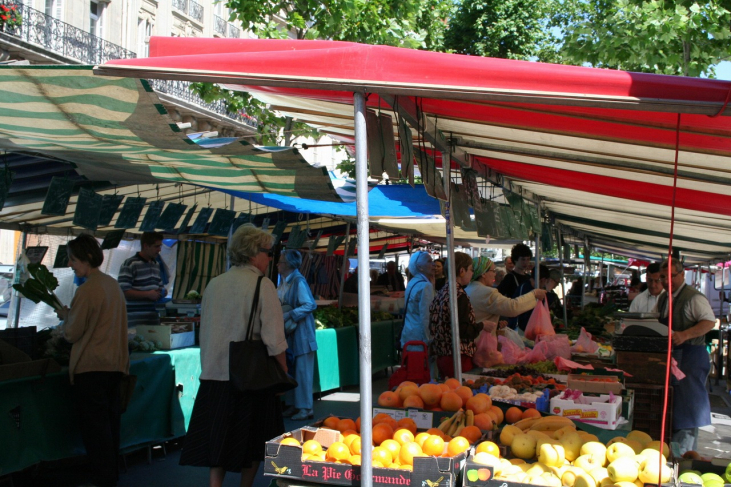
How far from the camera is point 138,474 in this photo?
5.68 metres

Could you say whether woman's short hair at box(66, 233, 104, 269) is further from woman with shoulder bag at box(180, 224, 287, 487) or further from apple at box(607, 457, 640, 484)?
apple at box(607, 457, 640, 484)

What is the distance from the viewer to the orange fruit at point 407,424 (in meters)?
3.27

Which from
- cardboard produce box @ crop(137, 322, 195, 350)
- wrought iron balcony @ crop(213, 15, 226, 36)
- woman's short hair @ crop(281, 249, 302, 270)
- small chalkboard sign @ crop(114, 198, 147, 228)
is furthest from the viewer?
wrought iron balcony @ crop(213, 15, 226, 36)

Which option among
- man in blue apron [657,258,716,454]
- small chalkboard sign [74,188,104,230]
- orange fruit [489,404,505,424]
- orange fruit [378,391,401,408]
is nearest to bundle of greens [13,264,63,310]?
small chalkboard sign [74,188,104,230]

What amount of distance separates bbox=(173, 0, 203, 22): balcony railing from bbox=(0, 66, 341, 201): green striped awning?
858 inches

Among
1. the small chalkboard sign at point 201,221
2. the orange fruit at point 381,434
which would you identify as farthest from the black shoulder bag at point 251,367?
the small chalkboard sign at point 201,221

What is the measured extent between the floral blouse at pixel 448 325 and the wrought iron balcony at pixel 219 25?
83.7 feet

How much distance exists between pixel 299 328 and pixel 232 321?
4.01 m

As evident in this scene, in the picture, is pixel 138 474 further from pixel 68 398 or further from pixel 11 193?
pixel 11 193

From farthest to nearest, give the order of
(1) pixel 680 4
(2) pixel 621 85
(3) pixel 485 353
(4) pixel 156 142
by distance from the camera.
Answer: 1. (1) pixel 680 4
2. (3) pixel 485 353
3. (4) pixel 156 142
4. (2) pixel 621 85

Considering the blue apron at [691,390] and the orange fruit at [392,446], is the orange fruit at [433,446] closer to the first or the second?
the orange fruit at [392,446]

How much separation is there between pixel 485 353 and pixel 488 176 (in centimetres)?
162

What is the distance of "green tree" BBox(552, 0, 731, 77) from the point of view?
966cm


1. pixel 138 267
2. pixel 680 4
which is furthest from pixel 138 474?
pixel 680 4
